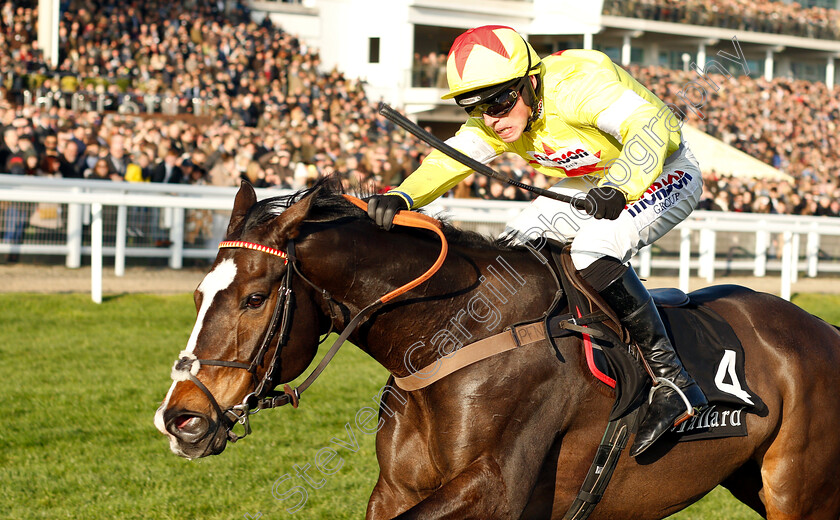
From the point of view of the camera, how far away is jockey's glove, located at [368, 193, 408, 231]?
2637mm

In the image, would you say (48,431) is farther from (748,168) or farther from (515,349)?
(748,168)

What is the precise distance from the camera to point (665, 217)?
309 cm

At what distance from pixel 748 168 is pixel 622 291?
14209 mm

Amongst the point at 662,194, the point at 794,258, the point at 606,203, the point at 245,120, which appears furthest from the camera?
the point at 245,120

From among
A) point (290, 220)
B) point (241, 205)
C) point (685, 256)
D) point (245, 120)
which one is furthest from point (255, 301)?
point (245, 120)

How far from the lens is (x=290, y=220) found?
8.00 feet

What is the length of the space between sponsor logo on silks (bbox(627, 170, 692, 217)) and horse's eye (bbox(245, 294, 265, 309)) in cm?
120

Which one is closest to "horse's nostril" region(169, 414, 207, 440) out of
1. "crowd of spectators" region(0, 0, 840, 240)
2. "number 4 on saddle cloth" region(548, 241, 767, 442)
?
"number 4 on saddle cloth" region(548, 241, 767, 442)

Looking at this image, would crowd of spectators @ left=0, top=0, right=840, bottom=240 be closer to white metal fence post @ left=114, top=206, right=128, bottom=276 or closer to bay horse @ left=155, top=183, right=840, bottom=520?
white metal fence post @ left=114, top=206, right=128, bottom=276

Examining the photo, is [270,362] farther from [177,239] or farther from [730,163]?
[730,163]

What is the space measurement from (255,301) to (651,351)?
3.94 ft

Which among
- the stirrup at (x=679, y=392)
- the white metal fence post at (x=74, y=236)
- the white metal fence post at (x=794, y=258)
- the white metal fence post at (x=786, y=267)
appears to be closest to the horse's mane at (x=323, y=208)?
the stirrup at (x=679, y=392)

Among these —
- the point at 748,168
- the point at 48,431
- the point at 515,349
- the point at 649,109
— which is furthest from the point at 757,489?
the point at 748,168

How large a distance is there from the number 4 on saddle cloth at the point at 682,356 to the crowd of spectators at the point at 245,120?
3.20 meters
